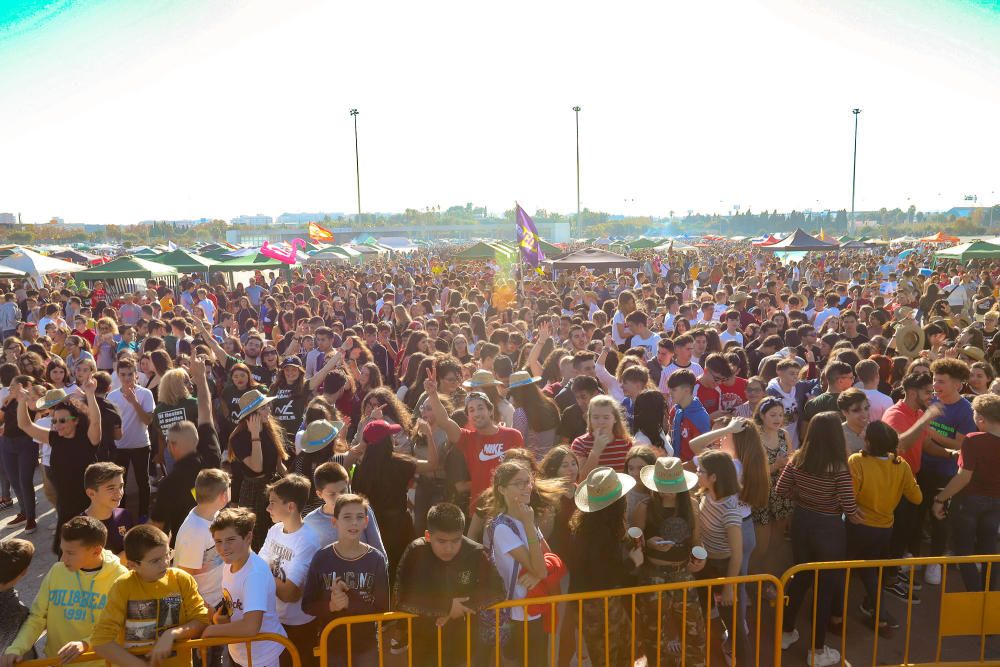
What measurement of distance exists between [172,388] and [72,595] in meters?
2.90

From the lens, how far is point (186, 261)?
66.4 ft

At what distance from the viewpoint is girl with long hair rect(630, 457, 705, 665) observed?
3721 mm

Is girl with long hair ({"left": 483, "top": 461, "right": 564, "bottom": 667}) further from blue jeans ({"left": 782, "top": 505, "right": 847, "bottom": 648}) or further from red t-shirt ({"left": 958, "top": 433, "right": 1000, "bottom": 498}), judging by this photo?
red t-shirt ({"left": 958, "top": 433, "right": 1000, "bottom": 498})

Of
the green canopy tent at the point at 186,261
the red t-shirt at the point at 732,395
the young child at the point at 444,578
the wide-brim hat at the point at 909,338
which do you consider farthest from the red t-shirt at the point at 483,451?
the green canopy tent at the point at 186,261

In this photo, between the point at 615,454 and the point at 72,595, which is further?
the point at 615,454

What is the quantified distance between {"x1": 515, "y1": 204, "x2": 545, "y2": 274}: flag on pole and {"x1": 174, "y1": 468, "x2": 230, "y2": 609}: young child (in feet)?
34.3

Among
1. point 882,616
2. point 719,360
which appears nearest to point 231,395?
point 719,360

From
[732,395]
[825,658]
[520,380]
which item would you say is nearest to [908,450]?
[732,395]

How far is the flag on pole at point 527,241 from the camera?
13.9m

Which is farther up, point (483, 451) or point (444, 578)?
point (483, 451)

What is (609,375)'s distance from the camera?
6672mm

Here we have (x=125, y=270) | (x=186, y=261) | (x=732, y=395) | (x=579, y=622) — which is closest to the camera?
(x=579, y=622)

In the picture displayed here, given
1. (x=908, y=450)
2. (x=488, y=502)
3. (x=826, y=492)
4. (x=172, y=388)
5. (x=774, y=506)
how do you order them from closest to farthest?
(x=488, y=502), (x=826, y=492), (x=774, y=506), (x=908, y=450), (x=172, y=388)

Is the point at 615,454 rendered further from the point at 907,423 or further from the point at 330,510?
the point at 907,423
